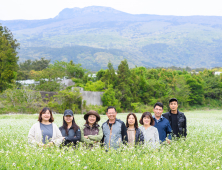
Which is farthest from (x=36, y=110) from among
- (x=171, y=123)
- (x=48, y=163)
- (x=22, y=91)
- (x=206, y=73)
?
(x=206, y=73)

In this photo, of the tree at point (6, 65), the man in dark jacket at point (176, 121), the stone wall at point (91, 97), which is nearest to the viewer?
the man in dark jacket at point (176, 121)

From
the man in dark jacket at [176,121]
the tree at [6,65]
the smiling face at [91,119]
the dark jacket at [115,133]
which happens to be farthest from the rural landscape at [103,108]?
the smiling face at [91,119]

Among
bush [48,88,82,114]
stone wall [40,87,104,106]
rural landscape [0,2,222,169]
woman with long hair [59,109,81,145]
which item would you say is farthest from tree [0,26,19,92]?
woman with long hair [59,109,81,145]

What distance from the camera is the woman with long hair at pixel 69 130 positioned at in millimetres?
6078

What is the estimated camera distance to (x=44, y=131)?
605cm

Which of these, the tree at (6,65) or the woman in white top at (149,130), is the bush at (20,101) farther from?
the woman in white top at (149,130)

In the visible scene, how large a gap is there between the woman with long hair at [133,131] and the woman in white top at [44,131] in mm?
2013

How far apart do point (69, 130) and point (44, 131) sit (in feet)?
2.35

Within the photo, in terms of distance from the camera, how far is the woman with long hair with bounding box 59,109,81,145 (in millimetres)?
6078

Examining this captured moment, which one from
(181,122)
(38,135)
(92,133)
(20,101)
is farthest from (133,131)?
(20,101)

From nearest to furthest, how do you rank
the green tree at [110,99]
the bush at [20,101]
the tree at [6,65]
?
the bush at [20,101]
the tree at [6,65]
the green tree at [110,99]

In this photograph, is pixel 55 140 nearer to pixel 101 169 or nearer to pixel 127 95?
pixel 101 169

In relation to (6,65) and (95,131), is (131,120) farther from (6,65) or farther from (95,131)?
(6,65)

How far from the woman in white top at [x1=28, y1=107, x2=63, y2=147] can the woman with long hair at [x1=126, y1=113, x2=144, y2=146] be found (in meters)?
2.01
